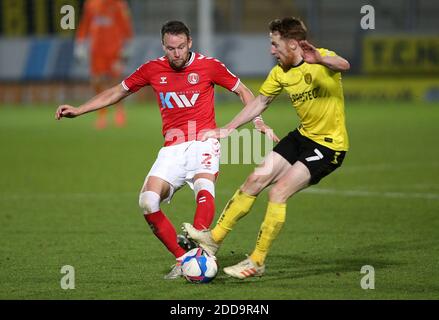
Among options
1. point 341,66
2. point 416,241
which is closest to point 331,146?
point 341,66

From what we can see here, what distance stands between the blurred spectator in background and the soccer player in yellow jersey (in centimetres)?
1431

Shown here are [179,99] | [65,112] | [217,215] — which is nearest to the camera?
[65,112]

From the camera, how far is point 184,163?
25.6ft

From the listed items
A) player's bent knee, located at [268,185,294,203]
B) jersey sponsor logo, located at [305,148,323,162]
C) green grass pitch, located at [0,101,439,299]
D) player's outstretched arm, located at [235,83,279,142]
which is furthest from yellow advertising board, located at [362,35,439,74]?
player's bent knee, located at [268,185,294,203]

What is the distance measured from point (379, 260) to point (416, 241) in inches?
39.8

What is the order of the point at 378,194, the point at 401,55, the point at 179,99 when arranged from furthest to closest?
the point at 401,55 → the point at 378,194 → the point at 179,99

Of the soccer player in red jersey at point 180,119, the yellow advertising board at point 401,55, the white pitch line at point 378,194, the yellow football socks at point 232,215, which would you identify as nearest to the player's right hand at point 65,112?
the soccer player in red jersey at point 180,119

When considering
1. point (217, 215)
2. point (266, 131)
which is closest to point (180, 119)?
point (266, 131)

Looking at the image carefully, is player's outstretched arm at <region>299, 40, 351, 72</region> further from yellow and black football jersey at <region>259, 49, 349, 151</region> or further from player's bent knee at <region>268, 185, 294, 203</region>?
player's bent knee at <region>268, 185, 294, 203</region>

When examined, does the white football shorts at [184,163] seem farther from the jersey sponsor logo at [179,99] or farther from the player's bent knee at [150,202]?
the jersey sponsor logo at [179,99]

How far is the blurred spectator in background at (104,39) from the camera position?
70.7 ft

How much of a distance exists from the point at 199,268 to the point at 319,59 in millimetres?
1810

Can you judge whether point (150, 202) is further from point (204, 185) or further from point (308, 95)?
point (308, 95)

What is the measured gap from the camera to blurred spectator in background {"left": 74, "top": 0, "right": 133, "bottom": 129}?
2156 centimetres
